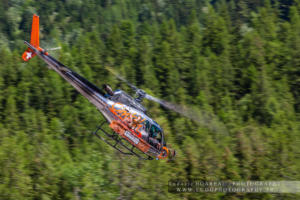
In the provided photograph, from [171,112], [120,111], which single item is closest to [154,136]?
[120,111]

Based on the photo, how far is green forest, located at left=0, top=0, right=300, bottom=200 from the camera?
145 ft

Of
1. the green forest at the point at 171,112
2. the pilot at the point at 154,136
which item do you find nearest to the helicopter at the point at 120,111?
the pilot at the point at 154,136

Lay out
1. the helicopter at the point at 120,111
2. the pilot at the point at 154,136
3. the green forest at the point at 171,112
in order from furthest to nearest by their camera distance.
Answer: the green forest at the point at 171,112, the pilot at the point at 154,136, the helicopter at the point at 120,111

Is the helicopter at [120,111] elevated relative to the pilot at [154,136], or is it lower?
elevated

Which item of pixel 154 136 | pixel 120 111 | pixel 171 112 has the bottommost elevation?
pixel 154 136

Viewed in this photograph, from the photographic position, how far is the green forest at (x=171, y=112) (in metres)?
44.1

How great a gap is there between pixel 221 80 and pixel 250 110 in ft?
19.7

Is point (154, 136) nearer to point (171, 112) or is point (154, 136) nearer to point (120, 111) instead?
point (120, 111)

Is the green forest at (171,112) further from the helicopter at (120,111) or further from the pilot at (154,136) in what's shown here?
the helicopter at (120,111)

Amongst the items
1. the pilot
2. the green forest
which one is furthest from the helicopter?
the green forest

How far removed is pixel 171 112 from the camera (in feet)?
213

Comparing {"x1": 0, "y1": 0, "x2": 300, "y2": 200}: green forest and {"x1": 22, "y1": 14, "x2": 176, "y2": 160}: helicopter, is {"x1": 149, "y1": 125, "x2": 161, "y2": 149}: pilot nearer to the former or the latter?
{"x1": 22, "y1": 14, "x2": 176, "y2": 160}: helicopter

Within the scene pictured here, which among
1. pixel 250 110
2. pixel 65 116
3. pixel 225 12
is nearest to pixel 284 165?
pixel 250 110

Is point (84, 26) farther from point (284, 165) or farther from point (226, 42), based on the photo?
point (284, 165)
